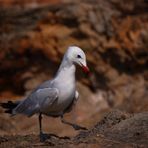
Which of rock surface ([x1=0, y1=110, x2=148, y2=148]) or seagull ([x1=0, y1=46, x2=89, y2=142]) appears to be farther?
seagull ([x1=0, y1=46, x2=89, y2=142])

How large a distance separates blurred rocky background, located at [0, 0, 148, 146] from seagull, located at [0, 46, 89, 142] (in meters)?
7.78

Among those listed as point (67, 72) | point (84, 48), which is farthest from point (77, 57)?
point (84, 48)

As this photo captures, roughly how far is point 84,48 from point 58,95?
873cm

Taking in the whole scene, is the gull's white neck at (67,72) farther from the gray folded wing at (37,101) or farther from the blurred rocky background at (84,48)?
the blurred rocky background at (84,48)

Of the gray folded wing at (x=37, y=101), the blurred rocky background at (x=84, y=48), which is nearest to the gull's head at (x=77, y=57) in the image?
the gray folded wing at (x=37, y=101)

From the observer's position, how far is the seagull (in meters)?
8.64

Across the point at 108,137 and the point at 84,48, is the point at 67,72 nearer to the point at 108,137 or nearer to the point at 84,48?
the point at 108,137

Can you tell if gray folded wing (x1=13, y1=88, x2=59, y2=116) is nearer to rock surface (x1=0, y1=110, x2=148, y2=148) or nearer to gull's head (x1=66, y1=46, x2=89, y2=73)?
rock surface (x1=0, y1=110, x2=148, y2=148)

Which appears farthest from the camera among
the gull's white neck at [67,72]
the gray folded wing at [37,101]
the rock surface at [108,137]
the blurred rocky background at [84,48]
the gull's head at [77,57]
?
the blurred rocky background at [84,48]

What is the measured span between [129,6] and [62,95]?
10.1 m

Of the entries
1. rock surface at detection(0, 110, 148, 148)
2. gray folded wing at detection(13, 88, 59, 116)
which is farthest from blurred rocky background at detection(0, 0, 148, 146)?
rock surface at detection(0, 110, 148, 148)

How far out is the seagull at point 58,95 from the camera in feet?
28.3

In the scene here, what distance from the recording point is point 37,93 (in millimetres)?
8875

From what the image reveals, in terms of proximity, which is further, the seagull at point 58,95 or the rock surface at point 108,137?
the seagull at point 58,95
